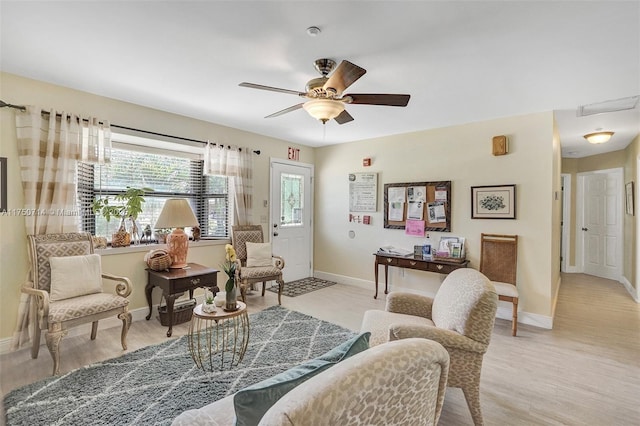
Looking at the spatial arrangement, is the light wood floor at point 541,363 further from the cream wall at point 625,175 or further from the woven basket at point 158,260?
the cream wall at point 625,175

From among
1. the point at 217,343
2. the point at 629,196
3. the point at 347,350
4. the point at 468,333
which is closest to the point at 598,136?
the point at 629,196

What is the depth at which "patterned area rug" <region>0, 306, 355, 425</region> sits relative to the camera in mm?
1910

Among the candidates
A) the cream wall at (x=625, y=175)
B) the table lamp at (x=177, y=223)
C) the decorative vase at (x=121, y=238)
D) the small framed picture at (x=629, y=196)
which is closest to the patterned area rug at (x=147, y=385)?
the table lamp at (x=177, y=223)

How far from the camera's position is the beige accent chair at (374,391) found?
70cm

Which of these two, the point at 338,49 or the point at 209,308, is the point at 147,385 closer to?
the point at 209,308

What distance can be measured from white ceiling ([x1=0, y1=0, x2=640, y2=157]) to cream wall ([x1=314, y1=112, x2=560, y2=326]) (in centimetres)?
49

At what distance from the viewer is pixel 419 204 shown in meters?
4.50

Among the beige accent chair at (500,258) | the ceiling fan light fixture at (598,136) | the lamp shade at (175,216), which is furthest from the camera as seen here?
the ceiling fan light fixture at (598,136)

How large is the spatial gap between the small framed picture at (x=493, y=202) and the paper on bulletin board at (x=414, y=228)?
0.70m

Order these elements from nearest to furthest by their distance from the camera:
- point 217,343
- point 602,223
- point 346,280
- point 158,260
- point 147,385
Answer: point 147,385 < point 217,343 < point 158,260 < point 346,280 < point 602,223

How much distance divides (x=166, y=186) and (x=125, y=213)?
0.66 meters

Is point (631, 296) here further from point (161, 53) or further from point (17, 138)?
point (17, 138)

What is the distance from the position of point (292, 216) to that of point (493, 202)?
3144 mm

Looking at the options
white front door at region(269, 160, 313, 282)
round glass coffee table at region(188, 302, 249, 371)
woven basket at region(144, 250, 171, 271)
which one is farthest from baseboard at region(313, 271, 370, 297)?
woven basket at region(144, 250, 171, 271)
